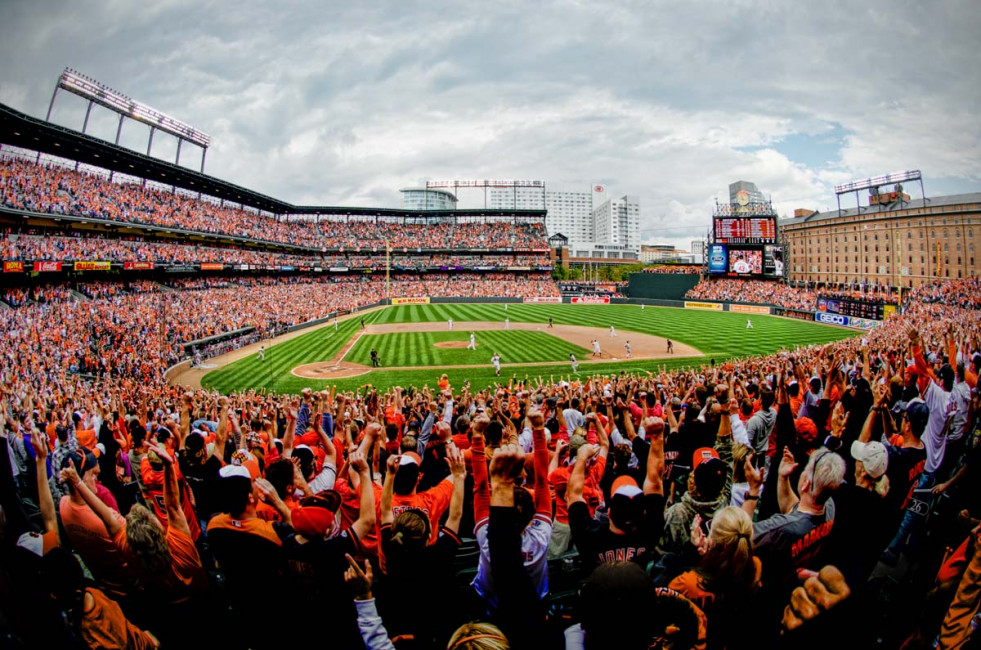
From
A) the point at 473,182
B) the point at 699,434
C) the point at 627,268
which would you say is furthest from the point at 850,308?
the point at 627,268

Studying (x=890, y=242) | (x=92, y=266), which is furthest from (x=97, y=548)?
(x=890, y=242)

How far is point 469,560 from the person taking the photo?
→ 431 cm

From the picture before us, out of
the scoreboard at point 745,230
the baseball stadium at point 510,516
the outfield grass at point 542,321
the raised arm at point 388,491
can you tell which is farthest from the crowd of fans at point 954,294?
the raised arm at point 388,491

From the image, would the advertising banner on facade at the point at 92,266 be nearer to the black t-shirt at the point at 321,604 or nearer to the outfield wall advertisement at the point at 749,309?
the black t-shirt at the point at 321,604

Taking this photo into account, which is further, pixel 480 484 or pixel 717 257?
pixel 717 257

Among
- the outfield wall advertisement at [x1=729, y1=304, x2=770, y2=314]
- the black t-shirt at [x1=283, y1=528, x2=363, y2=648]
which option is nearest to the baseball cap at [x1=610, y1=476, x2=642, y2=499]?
the black t-shirt at [x1=283, y1=528, x2=363, y2=648]

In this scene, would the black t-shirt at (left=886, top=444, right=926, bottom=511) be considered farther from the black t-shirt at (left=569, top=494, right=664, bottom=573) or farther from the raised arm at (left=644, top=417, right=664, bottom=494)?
the black t-shirt at (left=569, top=494, right=664, bottom=573)

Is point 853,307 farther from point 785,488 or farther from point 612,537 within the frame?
point 612,537

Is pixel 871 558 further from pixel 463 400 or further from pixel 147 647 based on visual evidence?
pixel 463 400

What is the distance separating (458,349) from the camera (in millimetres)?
33625

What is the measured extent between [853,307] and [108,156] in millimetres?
66550

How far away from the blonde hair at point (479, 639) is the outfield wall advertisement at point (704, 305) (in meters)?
64.5

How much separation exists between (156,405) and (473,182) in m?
86.8

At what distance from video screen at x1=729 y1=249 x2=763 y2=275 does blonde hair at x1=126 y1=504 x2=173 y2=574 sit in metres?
71.6
